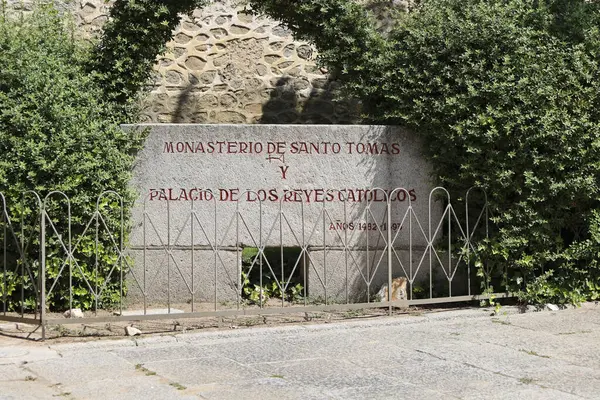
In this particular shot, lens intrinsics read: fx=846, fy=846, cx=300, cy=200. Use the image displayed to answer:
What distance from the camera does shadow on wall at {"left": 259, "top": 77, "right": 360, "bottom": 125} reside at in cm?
1141

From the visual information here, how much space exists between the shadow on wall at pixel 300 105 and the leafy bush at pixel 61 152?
3.52 metres

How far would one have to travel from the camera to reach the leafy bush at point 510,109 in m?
7.89

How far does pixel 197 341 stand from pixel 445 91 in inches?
134

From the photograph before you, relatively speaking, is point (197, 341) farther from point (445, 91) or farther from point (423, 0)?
point (423, 0)

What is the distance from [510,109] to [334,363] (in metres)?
3.41

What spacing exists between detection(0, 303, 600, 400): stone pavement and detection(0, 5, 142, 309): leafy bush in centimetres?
126

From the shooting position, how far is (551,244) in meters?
8.04

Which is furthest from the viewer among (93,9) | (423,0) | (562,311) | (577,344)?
(93,9)

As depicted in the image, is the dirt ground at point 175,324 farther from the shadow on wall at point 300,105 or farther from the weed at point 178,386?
the shadow on wall at point 300,105

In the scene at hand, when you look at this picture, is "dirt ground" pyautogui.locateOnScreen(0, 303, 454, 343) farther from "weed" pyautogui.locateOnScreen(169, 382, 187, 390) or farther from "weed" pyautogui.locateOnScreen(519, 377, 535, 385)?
"weed" pyautogui.locateOnScreen(519, 377, 535, 385)

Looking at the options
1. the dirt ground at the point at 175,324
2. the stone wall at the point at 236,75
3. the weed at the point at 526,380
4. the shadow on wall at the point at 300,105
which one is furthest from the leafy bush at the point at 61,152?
the weed at the point at 526,380

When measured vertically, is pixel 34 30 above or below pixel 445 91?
above

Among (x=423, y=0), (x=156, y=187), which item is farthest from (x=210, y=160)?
(x=423, y=0)

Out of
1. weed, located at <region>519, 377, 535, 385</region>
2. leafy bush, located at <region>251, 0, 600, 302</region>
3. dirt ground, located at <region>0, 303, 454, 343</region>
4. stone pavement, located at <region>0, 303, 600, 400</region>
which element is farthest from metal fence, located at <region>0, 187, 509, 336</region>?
weed, located at <region>519, 377, 535, 385</region>
